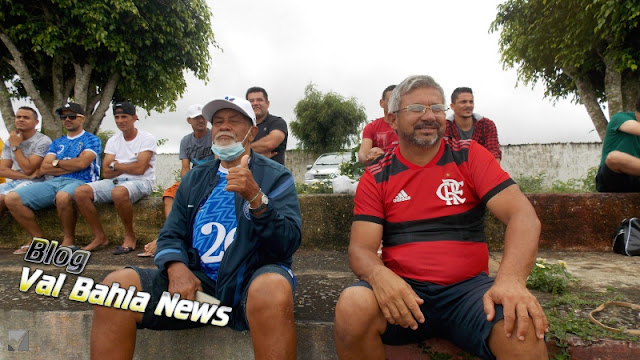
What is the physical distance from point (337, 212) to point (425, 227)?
2.25 m

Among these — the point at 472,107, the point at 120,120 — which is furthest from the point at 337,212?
the point at 120,120

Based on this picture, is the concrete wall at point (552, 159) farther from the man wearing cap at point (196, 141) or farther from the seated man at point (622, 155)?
the seated man at point (622, 155)

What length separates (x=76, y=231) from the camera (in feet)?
15.3

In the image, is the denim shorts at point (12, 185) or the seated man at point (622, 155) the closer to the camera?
the seated man at point (622, 155)

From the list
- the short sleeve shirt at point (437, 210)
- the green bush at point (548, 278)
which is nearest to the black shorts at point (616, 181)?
the green bush at point (548, 278)

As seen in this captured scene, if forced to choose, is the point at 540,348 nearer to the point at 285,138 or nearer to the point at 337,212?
the point at 337,212

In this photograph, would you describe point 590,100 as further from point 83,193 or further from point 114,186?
point 83,193

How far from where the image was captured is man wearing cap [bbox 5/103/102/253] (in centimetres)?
432

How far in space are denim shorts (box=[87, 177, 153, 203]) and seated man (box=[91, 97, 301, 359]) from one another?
2373mm

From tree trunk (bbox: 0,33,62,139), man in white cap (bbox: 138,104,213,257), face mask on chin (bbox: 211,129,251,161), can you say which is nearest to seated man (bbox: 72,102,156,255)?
man in white cap (bbox: 138,104,213,257)

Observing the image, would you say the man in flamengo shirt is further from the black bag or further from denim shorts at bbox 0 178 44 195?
denim shorts at bbox 0 178 44 195

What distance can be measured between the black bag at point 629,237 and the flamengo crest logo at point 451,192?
8.31 feet

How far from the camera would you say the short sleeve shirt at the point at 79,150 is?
14.9ft

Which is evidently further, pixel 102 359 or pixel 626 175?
pixel 626 175
